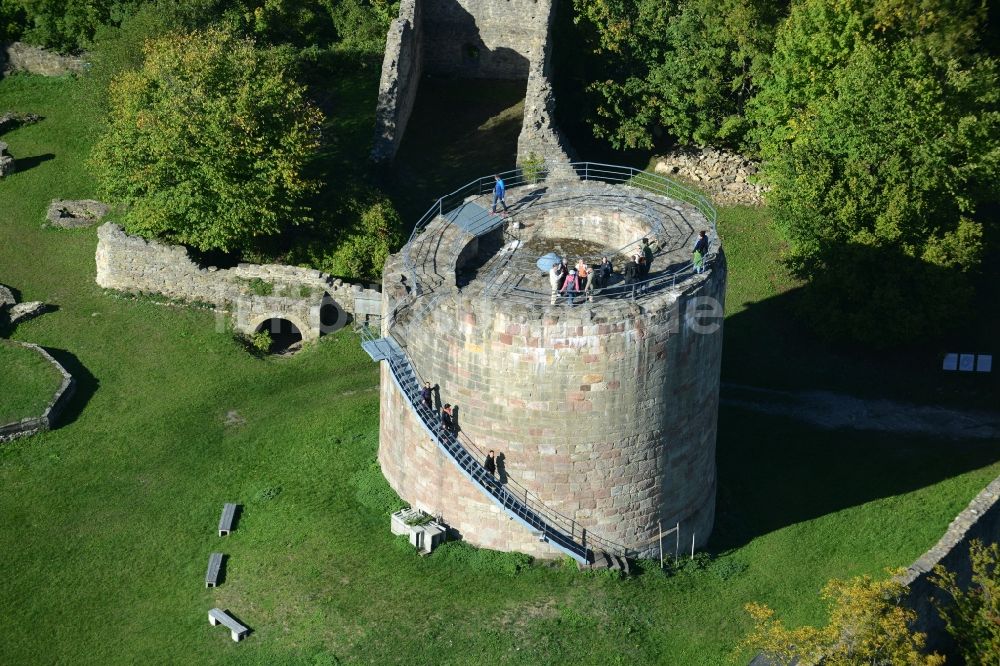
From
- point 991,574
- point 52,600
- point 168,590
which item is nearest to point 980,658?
point 991,574

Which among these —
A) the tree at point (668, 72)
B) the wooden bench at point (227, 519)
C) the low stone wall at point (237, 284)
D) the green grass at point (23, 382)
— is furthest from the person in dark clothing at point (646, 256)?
the tree at point (668, 72)

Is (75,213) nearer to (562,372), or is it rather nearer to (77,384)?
(77,384)

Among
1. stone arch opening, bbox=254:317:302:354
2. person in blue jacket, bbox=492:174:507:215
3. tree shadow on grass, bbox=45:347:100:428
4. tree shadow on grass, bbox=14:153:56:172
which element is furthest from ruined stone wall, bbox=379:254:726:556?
tree shadow on grass, bbox=14:153:56:172

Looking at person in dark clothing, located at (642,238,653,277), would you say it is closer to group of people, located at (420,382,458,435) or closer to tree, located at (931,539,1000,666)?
group of people, located at (420,382,458,435)

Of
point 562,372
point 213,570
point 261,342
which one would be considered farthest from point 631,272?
point 261,342

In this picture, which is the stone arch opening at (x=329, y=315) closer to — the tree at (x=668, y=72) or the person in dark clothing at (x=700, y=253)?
the tree at (x=668, y=72)

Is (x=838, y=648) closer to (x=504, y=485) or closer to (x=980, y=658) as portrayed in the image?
(x=980, y=658)
